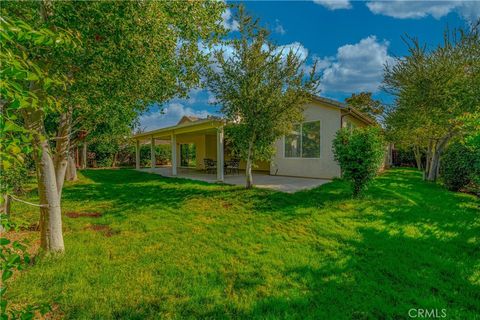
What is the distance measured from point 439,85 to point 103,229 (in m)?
14.1

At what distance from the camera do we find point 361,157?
7523 mm

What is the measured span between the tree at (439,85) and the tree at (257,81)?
5921 mm

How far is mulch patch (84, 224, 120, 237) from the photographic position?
5711 millimetres

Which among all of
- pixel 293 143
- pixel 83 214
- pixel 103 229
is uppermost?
pixel 293 143

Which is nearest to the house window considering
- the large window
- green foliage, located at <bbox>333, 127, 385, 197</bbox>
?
the large window

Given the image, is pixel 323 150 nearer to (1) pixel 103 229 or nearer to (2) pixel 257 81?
(2) pixel 257 81

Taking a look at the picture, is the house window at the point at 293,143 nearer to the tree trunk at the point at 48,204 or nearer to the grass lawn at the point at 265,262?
the grass lawn at the point at 265,262

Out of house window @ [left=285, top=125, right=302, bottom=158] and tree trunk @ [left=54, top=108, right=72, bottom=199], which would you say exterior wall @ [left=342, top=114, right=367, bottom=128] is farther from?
tree trunk @ [left=54, top=108, right=72, bottom=199]

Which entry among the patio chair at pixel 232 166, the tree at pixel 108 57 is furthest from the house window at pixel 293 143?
the tree at pixel 108 57

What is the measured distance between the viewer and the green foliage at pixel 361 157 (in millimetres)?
7496

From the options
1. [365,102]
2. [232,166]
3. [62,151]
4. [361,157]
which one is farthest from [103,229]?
[365,102]

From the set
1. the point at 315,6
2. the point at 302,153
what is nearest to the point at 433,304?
the point at 315,6

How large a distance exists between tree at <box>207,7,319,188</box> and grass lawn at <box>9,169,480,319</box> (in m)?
3.29

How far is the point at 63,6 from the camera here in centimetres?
333
